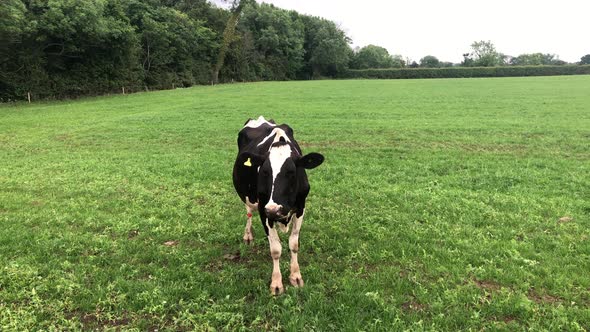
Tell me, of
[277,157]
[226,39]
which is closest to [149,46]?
[226,39]

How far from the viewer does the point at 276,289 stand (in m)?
5.34

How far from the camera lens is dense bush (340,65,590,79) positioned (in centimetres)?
9231

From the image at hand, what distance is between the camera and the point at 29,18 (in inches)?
1296

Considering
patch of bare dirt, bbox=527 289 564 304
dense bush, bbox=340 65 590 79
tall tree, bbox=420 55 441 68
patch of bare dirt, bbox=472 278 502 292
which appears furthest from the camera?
tall tree, bbox=420 55 441 68

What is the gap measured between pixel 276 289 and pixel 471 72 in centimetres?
10351

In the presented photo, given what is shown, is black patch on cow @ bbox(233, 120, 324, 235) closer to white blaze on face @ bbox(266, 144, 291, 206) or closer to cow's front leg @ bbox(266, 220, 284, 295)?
white blaze on face @ bbox(266, 144, 291, 206)

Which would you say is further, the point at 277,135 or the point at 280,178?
the point at 277,135

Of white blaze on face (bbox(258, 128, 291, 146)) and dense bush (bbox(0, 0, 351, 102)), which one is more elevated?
dense bush (bbox(0, 0, 351, 102))

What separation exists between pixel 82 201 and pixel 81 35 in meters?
34.1

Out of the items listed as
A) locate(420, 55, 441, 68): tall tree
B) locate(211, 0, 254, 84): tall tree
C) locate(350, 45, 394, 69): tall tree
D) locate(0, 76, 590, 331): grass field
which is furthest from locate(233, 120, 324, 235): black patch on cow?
locate(420, 55, 441, 68): tall tree

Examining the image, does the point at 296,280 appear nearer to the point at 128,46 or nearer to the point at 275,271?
the point at 275,271

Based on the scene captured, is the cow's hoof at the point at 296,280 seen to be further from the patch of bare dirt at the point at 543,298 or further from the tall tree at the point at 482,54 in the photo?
the tall tree at the point at 482,54

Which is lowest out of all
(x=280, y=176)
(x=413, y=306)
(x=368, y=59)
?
(x=413, y=306)

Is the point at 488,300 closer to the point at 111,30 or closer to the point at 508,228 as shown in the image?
the point at 508,228
